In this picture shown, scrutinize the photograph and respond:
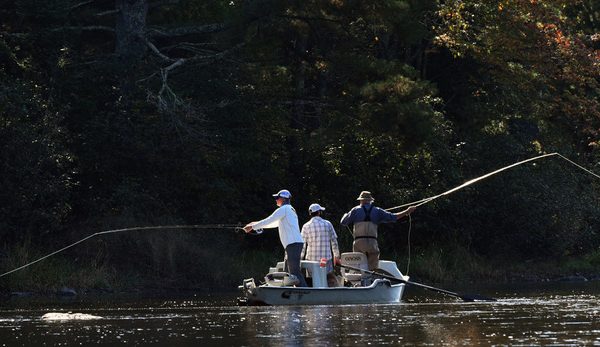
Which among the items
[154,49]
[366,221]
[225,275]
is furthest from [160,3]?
[366,221]

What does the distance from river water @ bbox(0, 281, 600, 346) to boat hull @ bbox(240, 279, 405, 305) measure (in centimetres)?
41

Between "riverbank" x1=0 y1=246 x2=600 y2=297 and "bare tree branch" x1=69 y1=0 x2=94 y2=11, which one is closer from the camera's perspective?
"riverbank" x1=0 y1=246 x2=600 y2=297

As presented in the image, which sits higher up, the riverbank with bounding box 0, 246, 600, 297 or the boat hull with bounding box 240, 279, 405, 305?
the riverbank with bounding box 0, 246, 600, 297

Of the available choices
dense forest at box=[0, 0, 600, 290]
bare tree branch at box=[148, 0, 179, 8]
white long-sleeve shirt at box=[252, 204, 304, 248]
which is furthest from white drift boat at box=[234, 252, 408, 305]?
bare tree branch at box=[148, 0, 179, 8]

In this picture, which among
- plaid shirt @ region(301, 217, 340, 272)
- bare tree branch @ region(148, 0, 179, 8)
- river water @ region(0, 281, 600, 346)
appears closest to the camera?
river water @ region(0, 281, 600, 346)

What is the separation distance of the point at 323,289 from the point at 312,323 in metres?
3.76

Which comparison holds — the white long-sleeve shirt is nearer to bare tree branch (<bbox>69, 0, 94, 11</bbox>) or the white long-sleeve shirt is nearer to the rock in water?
the rock in water

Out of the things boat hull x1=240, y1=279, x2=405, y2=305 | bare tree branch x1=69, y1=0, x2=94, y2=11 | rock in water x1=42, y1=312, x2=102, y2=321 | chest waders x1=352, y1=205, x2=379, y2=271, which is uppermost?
bare tree branch x1=69, y1=0, x2=94, y2=11

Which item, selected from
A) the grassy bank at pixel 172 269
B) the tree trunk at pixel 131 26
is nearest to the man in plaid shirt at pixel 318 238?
the grassy bank at pixel 172 269

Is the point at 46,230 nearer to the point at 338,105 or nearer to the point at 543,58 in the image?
the point at 338,105

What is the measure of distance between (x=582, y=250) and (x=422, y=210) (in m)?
5.78

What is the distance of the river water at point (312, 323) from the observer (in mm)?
17375

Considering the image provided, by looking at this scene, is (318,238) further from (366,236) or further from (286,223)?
(366,236)

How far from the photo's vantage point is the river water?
1738 centimetres
